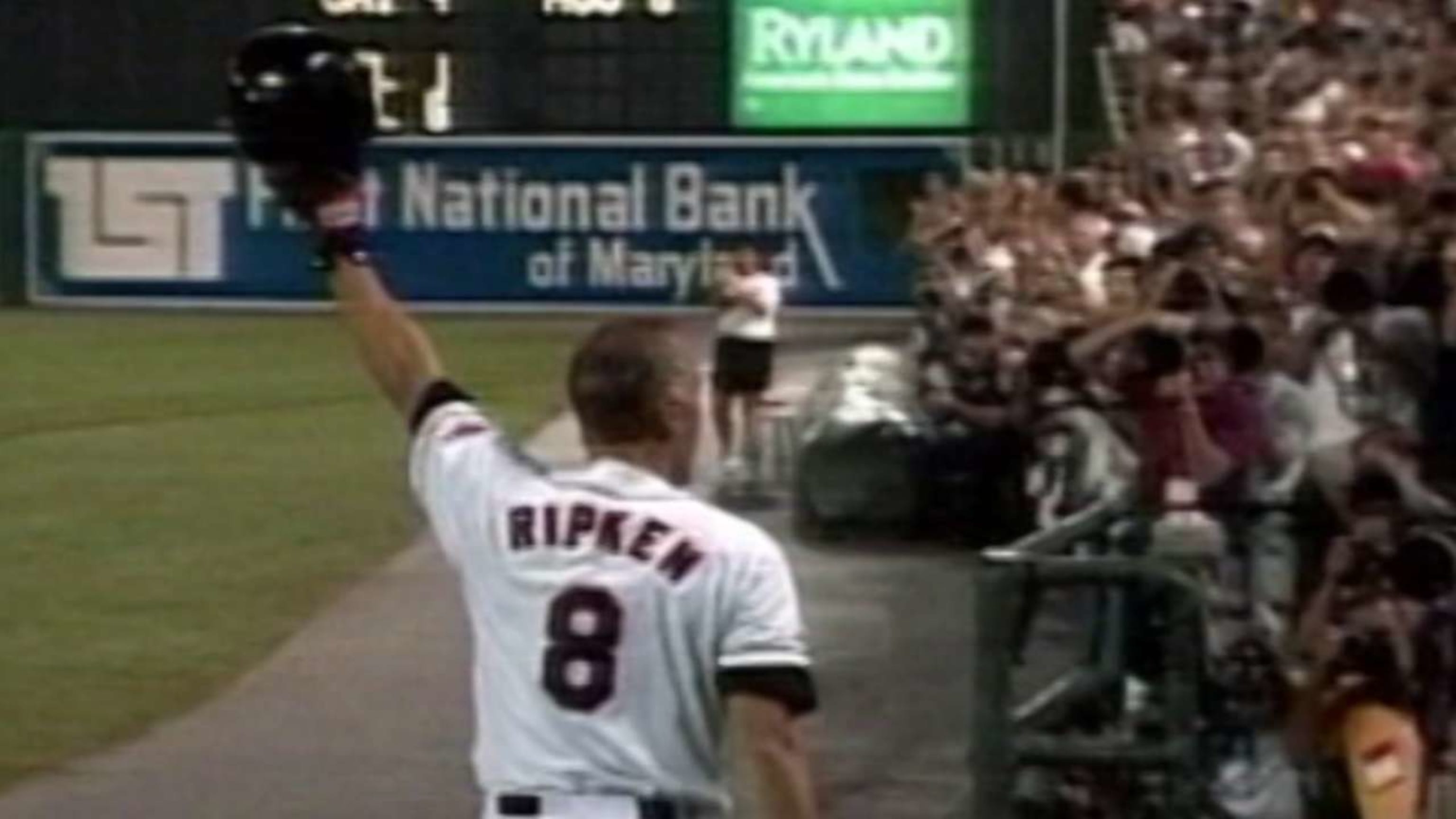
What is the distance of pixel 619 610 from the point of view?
18.0 feet

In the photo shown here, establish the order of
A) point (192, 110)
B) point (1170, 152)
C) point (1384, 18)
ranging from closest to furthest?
point (1170, 152)
point (1384, 18)
point (192, 110)

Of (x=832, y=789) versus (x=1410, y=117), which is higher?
(x=1410, y=117)

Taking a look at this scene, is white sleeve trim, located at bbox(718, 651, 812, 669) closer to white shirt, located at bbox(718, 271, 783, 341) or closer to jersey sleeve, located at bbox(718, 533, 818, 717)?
jersey sleeve, located at bbox(718, 533, 818, 717)

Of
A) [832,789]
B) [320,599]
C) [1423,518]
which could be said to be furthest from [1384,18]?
[1423,518]

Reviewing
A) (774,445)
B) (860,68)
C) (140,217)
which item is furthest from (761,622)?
(140,217)

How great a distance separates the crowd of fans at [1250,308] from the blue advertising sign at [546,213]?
16.7m

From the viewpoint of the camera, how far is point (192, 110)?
41719mm

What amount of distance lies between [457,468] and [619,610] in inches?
13.1

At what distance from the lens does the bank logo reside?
44031mm

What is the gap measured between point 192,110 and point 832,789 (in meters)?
30.1

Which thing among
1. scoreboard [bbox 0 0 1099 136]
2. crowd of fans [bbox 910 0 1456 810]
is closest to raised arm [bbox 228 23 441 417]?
crowd of fans [bbox 910 0 1456 810]

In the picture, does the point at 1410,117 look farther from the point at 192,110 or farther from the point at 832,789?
the point at 192,110

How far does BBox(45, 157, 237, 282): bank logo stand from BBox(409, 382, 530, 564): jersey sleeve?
38369 mm

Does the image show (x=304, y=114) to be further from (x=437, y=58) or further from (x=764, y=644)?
(x=437, y=58)
